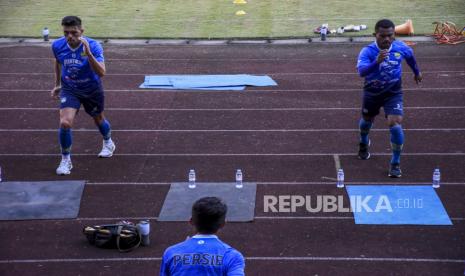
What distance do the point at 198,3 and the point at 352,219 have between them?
1741cm

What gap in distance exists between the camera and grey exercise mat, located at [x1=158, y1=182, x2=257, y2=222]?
9.69 meters

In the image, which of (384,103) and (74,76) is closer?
(384,103)

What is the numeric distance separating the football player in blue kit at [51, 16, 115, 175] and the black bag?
2446mm

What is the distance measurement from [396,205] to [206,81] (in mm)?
7143

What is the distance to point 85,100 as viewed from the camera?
11.4 m

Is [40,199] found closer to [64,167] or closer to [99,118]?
[64,167]

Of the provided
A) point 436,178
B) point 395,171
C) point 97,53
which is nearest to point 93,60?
point 97,53

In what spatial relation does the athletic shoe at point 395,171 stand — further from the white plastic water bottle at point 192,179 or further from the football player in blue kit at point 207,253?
the football player in blue kit at point 207,253

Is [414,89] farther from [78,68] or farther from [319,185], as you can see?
[78,68]

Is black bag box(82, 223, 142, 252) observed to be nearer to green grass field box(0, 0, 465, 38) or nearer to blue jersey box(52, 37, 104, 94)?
blue jersey box(52, 37, 104, 94)

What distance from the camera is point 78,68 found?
11195mm

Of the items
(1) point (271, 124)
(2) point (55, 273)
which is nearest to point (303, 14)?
(1) point (271, 124)

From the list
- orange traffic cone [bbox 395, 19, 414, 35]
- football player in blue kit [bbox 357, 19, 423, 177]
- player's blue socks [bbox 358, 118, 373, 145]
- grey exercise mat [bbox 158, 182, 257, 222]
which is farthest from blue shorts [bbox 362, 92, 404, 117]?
orange traffic cone [bbox 395, 19, 414, 35]

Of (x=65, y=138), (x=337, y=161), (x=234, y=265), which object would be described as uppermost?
(x=234, y=265)
